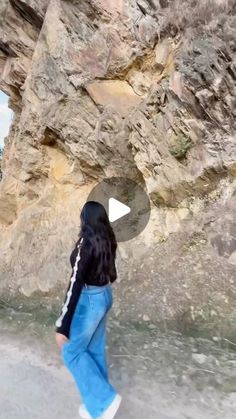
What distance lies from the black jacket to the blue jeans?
0.09 metres

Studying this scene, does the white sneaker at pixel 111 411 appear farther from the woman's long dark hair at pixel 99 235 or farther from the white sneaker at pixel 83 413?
the woman's long dark hair at pixel 99 235

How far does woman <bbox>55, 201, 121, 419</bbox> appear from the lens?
2.93 m

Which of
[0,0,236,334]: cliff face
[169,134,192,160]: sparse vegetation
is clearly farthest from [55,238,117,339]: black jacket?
[169,134,192,160]: sparse vegetation

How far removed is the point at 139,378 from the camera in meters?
3.78

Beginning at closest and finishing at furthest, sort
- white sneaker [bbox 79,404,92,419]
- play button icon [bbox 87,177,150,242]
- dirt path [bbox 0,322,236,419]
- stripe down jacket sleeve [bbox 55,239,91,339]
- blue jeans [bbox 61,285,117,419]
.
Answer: stripe down jacket sleeve [bbox 55,239,91,339] < blue jeans [bbox 61,285,117,419] < white sneaker [bbox 79,404,92,419] < dirt path [bbox 0,322,236,419] < play button icon [bbox 87,177,150,242]

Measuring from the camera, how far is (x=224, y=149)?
561 centimetres

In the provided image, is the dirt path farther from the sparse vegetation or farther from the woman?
the sparse vegetation

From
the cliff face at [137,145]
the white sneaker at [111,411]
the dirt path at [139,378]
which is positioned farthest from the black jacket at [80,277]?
the cliff face at [137,145]

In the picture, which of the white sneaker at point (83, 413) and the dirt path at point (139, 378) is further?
the dirt path at point (139, 378)

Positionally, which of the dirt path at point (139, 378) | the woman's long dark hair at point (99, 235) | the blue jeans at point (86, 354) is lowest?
the dirt path at point (139, 378)

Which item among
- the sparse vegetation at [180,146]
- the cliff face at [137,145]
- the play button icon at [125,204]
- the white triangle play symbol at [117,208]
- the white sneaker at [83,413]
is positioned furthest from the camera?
the play button icon at [125,204]

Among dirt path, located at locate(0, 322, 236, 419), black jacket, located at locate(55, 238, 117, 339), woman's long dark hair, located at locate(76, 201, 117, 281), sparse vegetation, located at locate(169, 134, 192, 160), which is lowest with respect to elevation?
dirt path, located at locate(0, 322, 236, 419)

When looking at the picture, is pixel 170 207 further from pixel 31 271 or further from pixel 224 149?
pixel 31 271

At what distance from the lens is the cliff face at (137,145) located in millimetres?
5387
